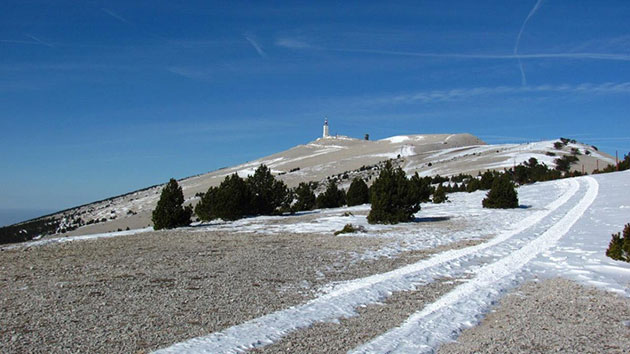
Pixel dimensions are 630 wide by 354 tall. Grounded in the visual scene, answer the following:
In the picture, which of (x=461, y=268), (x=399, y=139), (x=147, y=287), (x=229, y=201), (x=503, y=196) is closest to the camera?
(x=147, y=287)

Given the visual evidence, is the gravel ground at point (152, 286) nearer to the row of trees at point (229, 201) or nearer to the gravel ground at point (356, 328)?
the gravel ground at point (356, 328)

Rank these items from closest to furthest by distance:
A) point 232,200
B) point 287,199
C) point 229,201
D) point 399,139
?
point 229,201
point 232,200
point 287,199
point 399,139

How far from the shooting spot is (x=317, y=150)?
109250 mm

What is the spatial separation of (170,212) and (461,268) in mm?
13198

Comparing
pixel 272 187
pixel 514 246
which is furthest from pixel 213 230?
pixel 514 246

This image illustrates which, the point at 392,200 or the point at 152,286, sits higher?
the point at 392,200

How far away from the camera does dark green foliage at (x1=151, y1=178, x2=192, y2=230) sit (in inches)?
757

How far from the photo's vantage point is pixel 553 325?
5734 millimetres

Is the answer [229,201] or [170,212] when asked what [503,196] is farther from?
[170,212]

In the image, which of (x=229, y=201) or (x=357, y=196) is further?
(x=357, y=196)

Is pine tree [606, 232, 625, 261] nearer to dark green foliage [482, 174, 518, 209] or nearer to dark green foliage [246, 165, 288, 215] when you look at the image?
dark green foliage [482, 174, 518, 209]

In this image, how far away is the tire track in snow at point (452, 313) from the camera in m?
5.05

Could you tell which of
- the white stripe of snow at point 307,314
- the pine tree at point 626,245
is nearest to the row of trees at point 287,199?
the white stripe of snow at point 307,314

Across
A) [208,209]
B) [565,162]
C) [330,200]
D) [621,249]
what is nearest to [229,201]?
[208,209]
